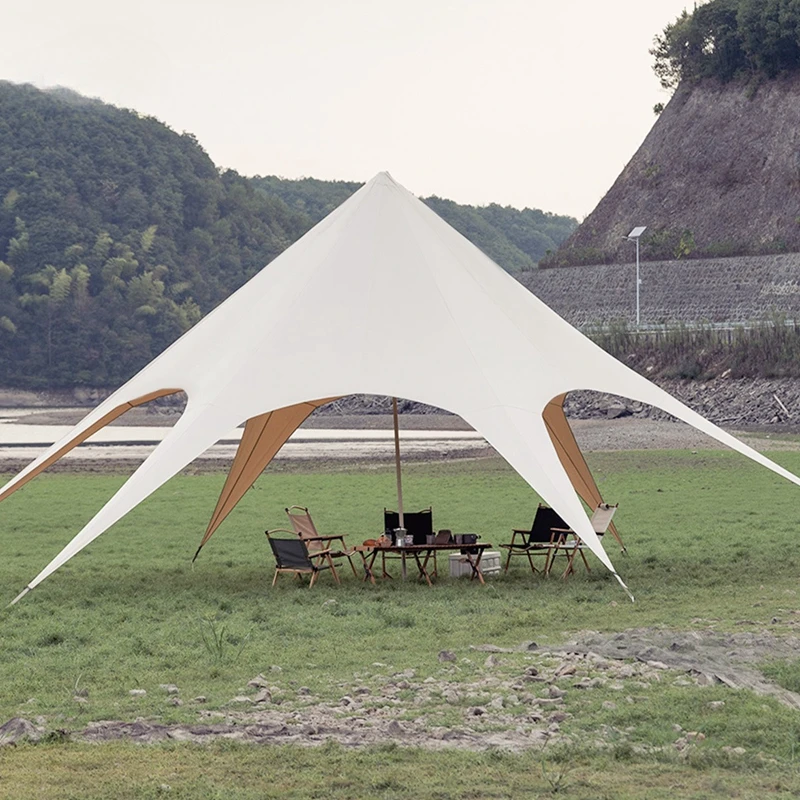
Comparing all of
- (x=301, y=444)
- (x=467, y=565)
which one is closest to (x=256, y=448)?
(x=467, y=565)

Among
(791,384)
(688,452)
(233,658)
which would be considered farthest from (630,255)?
(233,658)

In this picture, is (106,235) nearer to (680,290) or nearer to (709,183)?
(709,183)

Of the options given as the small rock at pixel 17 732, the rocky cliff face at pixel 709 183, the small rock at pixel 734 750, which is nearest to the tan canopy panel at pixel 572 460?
the small rock at pixel 734 750

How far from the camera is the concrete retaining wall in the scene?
50.6 m

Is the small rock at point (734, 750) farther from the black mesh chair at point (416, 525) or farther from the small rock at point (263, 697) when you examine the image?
the black mesh chair at point (416, 525)

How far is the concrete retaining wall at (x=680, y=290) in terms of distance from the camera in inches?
1993

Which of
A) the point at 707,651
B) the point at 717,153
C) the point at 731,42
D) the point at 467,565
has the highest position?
Answer: the point at 731,42

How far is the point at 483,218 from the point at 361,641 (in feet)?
359

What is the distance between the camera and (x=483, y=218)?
380 feet

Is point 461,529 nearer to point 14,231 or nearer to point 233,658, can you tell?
point 233,658

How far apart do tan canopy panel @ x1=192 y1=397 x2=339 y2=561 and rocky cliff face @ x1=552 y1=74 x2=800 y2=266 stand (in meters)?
44.6

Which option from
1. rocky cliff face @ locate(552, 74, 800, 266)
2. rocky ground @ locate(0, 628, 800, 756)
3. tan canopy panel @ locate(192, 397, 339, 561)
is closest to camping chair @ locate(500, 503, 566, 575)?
tan canopy panel @ locate(192, 397, 339, 561)

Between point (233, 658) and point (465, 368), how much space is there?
11.8ft

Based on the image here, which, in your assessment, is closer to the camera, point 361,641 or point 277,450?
point 361,641
